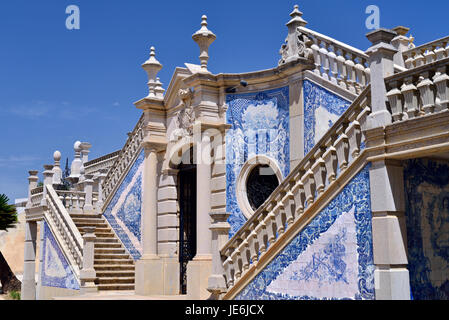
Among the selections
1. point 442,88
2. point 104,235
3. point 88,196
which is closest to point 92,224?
point 104,235

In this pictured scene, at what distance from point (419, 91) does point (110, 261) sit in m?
10.9

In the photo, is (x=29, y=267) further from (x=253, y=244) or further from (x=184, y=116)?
(x=253, y=244)

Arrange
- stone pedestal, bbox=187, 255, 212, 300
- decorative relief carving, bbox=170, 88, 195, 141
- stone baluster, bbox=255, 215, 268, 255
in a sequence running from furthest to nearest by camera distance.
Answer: decorative relief carving, bbox=170, 88, 195, 141, stone pedestal, bbox=187, 255, 212, 300, stone baluster, bbox=255, 215, 268, 255

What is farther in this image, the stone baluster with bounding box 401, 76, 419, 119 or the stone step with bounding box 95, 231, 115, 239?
the stone step with bounding box 95, 231, 115, 239

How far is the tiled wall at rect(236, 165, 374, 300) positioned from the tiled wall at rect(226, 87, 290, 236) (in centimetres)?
321

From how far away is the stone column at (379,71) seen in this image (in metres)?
7.64

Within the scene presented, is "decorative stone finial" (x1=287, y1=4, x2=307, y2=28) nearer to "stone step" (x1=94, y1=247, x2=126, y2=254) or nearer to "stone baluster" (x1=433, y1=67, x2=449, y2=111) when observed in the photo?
"stone baluster" (x1=433, y1=67, x2=449, y2=111)

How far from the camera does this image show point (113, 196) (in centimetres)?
1791

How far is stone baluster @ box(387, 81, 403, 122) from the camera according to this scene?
7.49 meters

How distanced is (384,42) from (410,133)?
4.50ft

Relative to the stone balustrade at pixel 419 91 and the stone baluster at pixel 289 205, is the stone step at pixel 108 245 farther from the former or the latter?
the stone balustrade at pixel 419 91

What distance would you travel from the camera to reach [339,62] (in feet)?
35.6

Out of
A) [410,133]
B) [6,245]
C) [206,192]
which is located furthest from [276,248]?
[6,245]

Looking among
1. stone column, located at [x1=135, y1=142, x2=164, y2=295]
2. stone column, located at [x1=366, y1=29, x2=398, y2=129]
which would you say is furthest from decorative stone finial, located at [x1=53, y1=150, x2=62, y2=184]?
stone column, located at [x1=366, y1=29, x2=398, y2=129]
